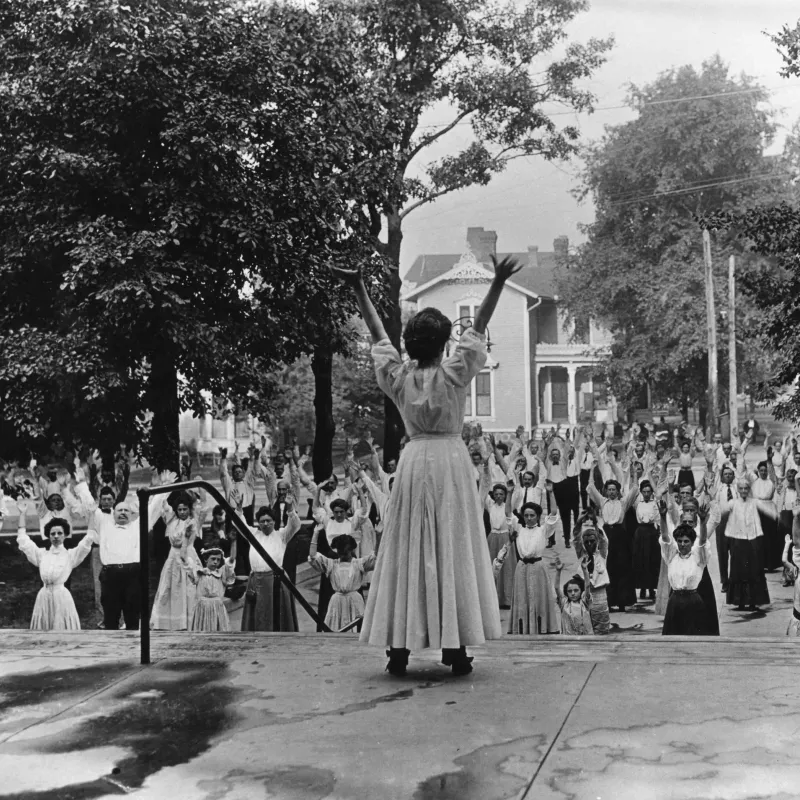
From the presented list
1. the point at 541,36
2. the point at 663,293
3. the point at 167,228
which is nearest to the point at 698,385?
the point at 663,293

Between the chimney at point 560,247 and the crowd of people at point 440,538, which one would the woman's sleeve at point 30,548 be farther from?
the chimney at point 560,247

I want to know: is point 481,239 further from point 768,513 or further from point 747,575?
point 747,575

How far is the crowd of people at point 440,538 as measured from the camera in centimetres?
511

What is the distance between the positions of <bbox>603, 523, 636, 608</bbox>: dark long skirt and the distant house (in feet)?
99.5

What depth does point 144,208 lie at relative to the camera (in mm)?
14438

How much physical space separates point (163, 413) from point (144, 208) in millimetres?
2728

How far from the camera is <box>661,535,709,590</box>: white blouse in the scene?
9797 mm

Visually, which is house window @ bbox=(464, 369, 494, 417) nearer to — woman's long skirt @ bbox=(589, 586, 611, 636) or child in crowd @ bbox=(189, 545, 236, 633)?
woman's long skirt @ bbox=(589, 586, 611, 636)

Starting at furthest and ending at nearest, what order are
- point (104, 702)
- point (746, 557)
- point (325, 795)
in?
point (746, 557) < point (104, 702) < point (325, 795)

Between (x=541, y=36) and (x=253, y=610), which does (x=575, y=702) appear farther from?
(x=541, y=36)

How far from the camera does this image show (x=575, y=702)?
469 cm

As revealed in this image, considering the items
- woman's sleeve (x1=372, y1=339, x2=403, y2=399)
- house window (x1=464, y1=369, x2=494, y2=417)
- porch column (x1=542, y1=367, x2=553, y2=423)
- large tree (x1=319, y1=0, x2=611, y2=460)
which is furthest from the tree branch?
porch column (x1=542, y1=367, x2=553, y2=423)

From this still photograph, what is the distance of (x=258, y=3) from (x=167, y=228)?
13.1 feet

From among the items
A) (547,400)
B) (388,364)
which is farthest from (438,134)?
(547,400)
